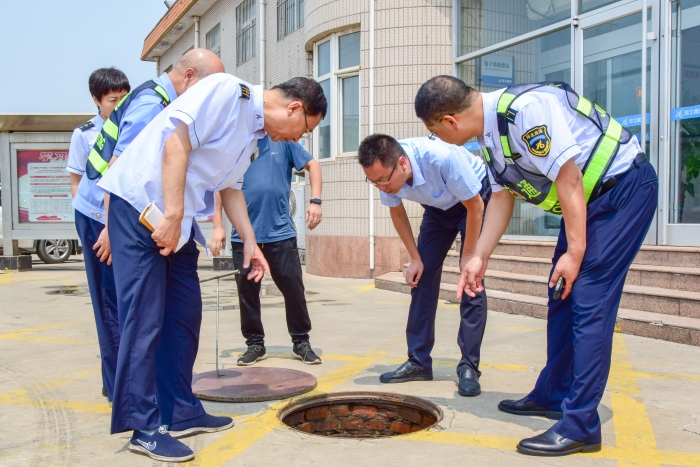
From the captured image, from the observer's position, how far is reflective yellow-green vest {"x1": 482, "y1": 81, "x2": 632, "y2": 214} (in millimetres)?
2969

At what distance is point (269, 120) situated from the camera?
120 inches

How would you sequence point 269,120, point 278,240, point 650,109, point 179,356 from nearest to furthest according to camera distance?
point 269,120 < point 179,356 < point 278,240 < point 650,109

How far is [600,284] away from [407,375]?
1.61 m

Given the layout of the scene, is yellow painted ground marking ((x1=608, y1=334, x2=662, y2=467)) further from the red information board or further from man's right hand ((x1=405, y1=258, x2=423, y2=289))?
the red information board

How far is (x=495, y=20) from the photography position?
989cm

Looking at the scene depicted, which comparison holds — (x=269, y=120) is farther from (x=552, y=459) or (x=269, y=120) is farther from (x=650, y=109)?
(x=650, y=109)

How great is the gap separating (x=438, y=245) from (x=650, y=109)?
4326 millimetres

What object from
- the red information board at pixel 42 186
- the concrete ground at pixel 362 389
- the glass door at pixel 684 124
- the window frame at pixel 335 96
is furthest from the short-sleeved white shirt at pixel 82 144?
the red information board at pixel 42 186

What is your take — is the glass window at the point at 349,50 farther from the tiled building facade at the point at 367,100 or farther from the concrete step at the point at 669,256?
the concrete step at the point at 669,256

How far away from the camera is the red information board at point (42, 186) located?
13.1 m

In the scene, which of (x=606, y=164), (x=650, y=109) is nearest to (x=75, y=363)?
(x=606, y=164)

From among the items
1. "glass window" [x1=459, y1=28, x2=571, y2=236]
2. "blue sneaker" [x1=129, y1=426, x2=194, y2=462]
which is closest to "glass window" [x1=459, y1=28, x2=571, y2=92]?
"glass window" [x1=459, y1=28, x2=571, y2=236]

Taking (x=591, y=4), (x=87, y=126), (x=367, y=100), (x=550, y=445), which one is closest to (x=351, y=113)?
(x=367, y=100)

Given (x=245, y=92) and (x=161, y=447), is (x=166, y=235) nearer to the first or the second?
(x=245, y=92)
